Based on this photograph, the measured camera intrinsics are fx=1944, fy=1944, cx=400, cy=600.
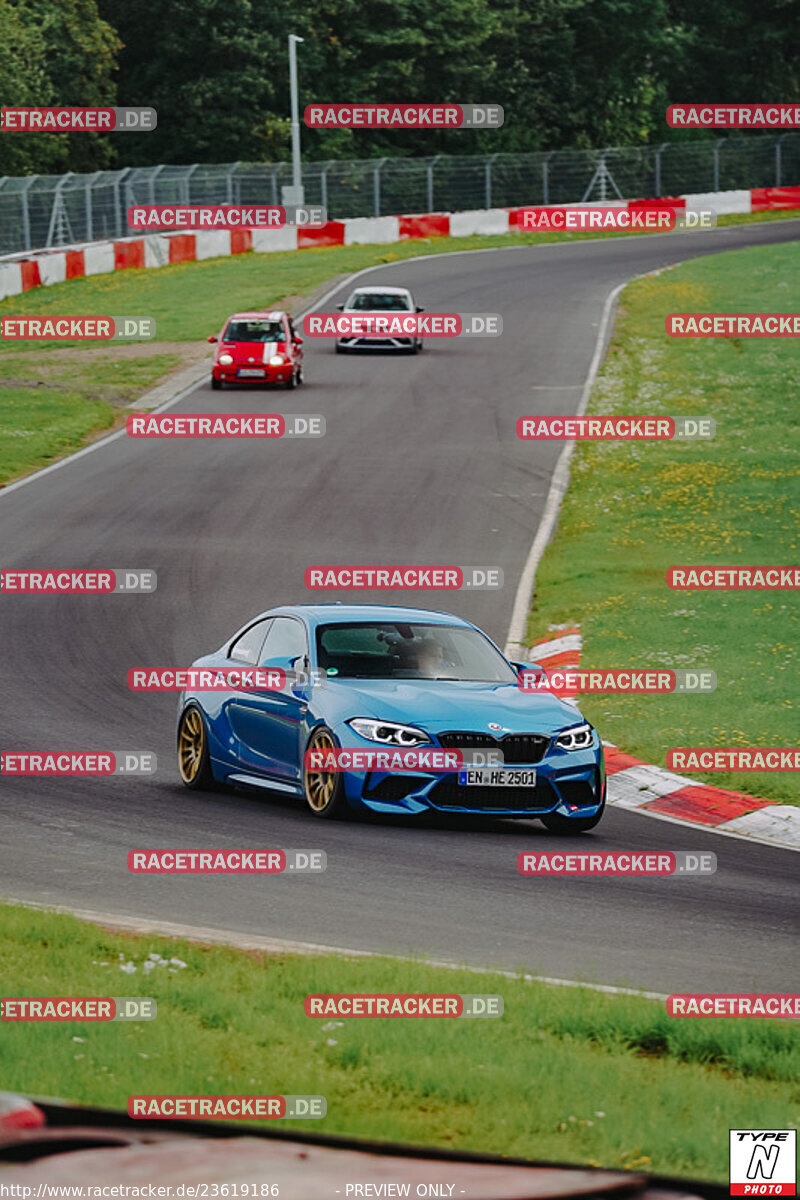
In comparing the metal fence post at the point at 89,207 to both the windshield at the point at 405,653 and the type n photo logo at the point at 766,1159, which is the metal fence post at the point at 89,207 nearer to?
the windshield at the point at 405,653

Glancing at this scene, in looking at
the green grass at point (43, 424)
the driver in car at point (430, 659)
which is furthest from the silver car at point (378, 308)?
the driver in car at point (430, 659)

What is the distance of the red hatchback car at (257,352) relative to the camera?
1516 inches

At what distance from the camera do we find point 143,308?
49.4 m

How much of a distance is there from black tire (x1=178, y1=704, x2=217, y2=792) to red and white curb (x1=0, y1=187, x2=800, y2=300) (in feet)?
121

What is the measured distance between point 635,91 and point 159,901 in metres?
86.9

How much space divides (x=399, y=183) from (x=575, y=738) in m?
61.8

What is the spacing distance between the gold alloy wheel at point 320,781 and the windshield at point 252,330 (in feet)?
89.4

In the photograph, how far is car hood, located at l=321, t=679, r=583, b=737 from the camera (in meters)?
12.6

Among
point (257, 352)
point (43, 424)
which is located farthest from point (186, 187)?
point (43, 424)

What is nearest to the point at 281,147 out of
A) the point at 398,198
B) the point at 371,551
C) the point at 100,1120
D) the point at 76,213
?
the point at 398,198

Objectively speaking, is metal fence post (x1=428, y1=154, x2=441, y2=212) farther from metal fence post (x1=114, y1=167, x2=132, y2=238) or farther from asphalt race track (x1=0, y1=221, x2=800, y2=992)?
asphalt race track (x1=0, y1=221, x2=800, y2=992)

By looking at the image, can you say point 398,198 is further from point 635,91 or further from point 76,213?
point 635,91

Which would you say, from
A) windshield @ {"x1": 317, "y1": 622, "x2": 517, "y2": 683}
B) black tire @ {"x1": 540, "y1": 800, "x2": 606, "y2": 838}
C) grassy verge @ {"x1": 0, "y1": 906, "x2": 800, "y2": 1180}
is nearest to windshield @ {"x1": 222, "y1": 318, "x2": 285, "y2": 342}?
windshield @ {"x1": 317, "y1": 622, "x2": 517, "y2": 683}

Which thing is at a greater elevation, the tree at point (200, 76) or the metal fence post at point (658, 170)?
the tree at point (200, 76)
